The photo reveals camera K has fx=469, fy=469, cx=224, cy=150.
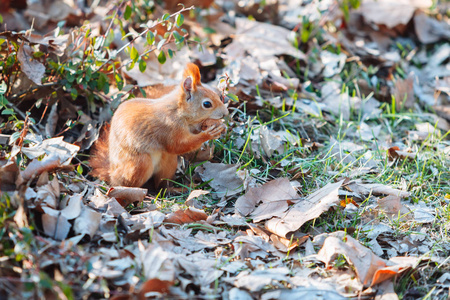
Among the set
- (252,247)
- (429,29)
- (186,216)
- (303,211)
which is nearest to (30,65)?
(186,216)

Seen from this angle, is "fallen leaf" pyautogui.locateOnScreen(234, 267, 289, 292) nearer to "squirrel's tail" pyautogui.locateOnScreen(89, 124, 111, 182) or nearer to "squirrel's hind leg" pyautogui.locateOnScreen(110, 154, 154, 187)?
"squirrel's hind leg" pyautogui.locateOnScreen(110, 154, 154, 187)

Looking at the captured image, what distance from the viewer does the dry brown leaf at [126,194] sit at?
10.3 feet

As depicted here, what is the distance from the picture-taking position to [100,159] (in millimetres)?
3658

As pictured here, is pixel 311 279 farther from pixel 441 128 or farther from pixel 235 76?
pixel 441 128

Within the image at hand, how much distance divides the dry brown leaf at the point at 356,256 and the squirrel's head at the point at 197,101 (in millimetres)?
1272

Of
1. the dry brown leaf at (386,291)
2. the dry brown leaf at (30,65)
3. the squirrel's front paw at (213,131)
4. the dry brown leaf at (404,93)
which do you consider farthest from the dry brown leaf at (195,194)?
the dry brown leaf at (404,93)

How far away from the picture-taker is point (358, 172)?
3.64 meters

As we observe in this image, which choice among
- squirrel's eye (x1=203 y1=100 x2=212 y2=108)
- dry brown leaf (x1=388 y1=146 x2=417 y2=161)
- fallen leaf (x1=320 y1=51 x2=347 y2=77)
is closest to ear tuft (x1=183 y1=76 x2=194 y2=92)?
squirrel's eye (x1=203 y1=100 x2=212 y2=108)

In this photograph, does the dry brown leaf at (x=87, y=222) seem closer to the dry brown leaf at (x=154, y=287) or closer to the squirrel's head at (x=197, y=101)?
the dry brown leaf at (x=154, y=287)

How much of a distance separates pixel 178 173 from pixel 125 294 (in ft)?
5.80

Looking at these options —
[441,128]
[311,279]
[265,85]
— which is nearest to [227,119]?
[265,85]

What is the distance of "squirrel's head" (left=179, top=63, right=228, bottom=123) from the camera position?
3.43 metres

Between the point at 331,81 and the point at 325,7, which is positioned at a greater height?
the point at 325,7

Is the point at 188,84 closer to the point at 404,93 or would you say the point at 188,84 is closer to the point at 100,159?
the point at 100,159
